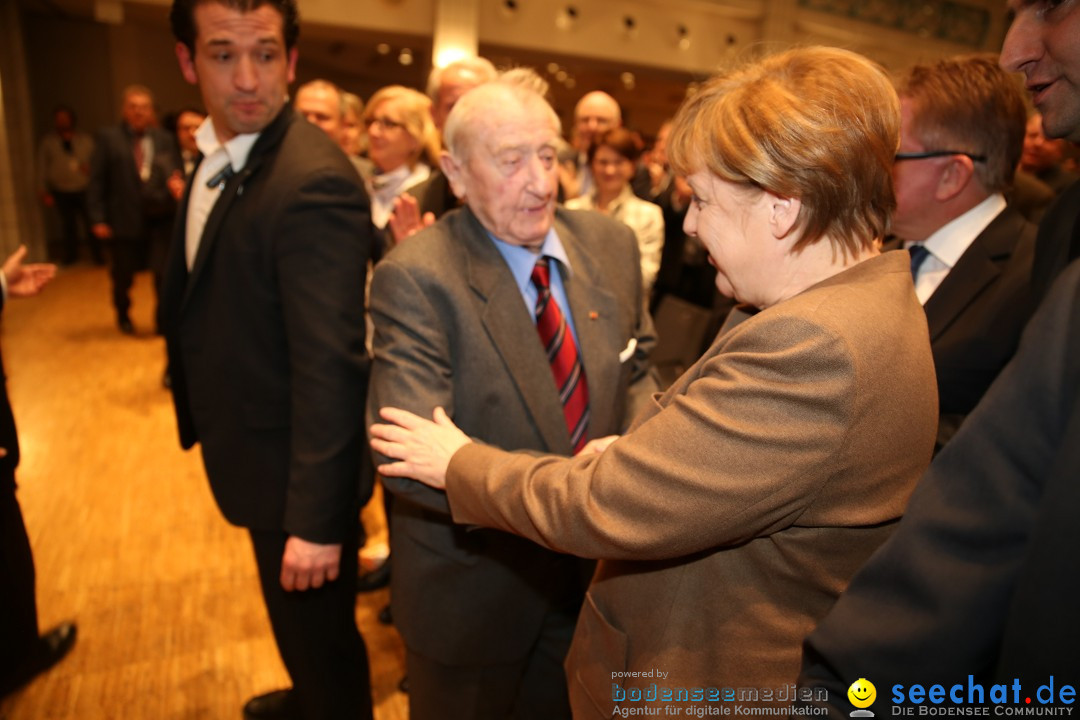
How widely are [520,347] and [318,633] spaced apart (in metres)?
0.95

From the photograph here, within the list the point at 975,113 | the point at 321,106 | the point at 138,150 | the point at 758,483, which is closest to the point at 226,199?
the point at 758,483

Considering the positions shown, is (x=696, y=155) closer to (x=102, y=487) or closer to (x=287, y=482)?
(x=287, y=482)

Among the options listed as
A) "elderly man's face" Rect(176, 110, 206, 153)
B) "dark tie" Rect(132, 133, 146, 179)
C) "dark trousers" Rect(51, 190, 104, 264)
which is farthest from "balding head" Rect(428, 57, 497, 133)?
"dark trousers" Rect(51, 190, 104, 264)

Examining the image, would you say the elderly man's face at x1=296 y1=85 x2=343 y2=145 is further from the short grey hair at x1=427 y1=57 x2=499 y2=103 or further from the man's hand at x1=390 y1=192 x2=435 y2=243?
the man's hand at x1=390 y1=192 x2=435 y2=243

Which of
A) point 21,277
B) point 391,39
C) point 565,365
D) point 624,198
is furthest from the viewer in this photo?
point 391,39

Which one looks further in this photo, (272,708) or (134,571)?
(134,571)

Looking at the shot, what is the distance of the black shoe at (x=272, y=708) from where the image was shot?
2.18 meters

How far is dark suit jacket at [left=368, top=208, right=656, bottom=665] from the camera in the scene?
4.60ft

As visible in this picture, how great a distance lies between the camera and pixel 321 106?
3709 millimetres

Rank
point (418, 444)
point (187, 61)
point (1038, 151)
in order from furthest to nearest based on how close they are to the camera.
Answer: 1. point (1038, 151)
2. point (187, 61)
3. point (418, 444)

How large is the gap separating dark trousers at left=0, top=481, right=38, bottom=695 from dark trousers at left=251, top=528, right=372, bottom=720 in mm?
560

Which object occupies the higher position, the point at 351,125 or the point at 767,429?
the point at 351,125

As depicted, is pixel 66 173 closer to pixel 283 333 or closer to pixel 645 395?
pixel 283 333

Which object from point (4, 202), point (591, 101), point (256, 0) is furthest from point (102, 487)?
point (4, 202)
